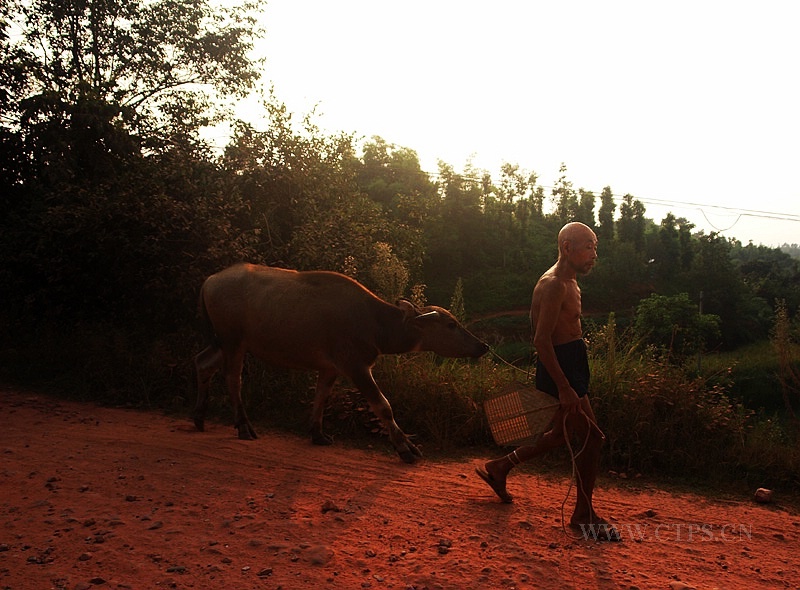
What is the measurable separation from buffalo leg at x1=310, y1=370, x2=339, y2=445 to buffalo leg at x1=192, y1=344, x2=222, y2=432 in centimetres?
132

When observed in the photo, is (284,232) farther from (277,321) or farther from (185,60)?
(185,60)

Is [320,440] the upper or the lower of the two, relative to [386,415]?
lower

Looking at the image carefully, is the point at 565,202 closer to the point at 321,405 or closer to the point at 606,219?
the point at 606,219

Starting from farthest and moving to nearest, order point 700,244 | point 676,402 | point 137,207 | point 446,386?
1. point 700,244
2. point 137,207
3. point 446,386
4. point 676,402

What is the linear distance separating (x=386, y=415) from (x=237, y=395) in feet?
6.07

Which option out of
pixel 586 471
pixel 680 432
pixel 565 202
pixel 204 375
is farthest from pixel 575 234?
pixel 565 202

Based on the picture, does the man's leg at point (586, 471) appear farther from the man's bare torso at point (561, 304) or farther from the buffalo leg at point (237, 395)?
the buffalo leg at point (237, 395)

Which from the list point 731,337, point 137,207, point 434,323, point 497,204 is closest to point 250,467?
point 434,323

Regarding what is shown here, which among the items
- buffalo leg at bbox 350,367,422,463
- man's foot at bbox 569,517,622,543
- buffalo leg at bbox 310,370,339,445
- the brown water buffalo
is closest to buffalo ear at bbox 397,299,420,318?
the brown water buffalo

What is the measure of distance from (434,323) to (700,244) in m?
39.5

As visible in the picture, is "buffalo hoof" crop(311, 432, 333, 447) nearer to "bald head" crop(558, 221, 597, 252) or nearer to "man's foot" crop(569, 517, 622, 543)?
"man's foot" crop(569, 517, 622, 543)

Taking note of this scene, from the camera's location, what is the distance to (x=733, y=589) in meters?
3.48

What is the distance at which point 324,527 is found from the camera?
412 centimetres

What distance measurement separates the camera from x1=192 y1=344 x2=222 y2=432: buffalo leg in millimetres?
6809
